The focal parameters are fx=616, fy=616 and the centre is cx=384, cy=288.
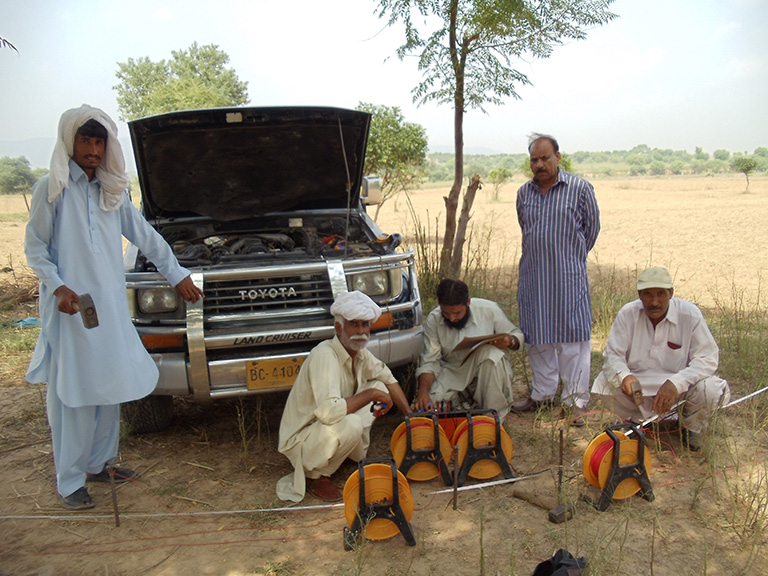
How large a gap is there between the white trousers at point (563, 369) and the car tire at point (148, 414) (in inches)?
103

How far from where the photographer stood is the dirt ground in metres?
2.78

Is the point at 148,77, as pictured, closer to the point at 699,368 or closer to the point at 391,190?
the point at 391,190

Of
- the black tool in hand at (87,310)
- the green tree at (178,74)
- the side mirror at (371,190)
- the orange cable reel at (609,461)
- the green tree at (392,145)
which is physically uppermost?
the green tree at (178,74)

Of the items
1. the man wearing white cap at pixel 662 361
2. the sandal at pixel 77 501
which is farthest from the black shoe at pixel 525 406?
the sandal at pixel 77 501

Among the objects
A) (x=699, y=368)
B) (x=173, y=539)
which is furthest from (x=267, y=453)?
(x=699, y=368)

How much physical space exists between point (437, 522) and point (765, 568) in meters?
1.45

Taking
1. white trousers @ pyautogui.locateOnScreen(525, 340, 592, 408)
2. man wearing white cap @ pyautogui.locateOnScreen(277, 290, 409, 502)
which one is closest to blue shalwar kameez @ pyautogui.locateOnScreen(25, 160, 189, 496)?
man wearing white cap @ pyautogui.locateOnScreen(277, 290, 409, 502)

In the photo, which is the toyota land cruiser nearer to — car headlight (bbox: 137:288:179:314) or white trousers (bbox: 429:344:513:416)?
car headlight (bbox: 137:288:179:314)

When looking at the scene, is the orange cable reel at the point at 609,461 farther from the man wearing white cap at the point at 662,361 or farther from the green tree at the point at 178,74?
the green tree at the point at 178,74

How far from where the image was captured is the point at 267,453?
4043 millimetres

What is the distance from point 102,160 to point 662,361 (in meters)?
3.49

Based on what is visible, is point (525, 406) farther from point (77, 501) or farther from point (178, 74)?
point (178, 74)

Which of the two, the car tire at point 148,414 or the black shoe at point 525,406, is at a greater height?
the car tire at point 148,414

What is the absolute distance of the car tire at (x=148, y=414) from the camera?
4059mm
